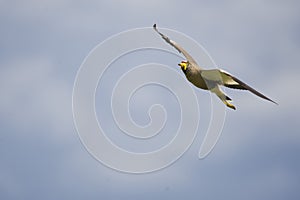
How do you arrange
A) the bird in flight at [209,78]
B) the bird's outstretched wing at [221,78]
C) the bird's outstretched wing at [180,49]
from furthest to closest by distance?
the bird's outstretched wing at [180,49] → the bird in flight at [209,78] → the bird's outstretched wing at [221,78]

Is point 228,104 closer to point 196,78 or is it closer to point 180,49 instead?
point 196,78

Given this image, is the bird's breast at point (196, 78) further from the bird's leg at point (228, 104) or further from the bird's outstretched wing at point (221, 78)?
the bird's leg at point (228, 104)

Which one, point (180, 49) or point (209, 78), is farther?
point (180, 49)

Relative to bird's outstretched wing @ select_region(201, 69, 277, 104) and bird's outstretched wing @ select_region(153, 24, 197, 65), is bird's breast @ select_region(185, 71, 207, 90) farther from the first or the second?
bird's outstretched wing @ select_region(153, 24, 197, 65)

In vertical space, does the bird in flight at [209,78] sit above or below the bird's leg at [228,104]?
above

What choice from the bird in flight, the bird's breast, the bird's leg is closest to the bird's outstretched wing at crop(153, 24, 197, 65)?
the bird in flight

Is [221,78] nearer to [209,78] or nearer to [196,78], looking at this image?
[209,78]

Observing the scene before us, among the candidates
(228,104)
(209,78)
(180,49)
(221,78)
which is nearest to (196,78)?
(209,78)

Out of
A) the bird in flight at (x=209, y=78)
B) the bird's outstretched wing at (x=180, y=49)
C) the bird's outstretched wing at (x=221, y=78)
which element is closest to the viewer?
the bird's outstretched wing at (x=221, y=78)

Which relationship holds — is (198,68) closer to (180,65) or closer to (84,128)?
(180,65)

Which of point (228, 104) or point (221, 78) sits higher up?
point (221, 78)

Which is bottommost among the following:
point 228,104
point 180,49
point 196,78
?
point 228,104

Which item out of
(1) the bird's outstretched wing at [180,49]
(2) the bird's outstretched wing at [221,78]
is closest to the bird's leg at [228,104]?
(2) the bird's outstretched wing at [221,78]

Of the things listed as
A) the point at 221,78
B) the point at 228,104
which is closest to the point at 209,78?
the point at 221,78
